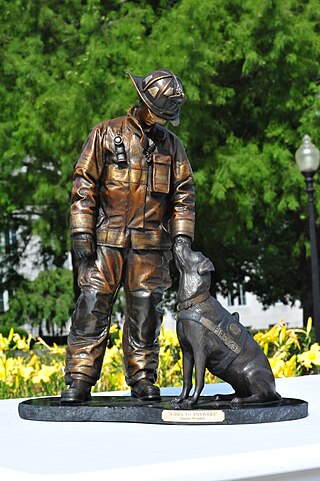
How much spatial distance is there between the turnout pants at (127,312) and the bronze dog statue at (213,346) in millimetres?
537

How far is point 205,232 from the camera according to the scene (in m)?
18.1

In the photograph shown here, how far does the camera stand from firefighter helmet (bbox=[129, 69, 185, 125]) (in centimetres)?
559

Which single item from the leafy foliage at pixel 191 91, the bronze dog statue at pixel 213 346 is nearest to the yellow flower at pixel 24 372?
the bronze dog statue at pixel 213 346

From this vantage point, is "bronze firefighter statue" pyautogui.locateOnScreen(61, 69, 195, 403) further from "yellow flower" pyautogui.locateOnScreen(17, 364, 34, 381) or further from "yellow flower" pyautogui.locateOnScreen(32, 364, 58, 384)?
"yellow flower" pyautogui.locateOnScreen(17, 364, 34, 381)

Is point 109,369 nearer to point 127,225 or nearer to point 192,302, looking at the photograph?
point 127,225

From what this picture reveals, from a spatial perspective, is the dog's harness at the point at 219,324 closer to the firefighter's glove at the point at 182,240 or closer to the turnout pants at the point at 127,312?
the firefighter's glove at the point at 182,240

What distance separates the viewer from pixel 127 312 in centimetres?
602

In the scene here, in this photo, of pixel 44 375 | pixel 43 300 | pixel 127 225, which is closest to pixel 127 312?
pixel 127 225

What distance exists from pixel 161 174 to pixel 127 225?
0.37 metres

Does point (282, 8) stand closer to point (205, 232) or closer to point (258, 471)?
point (205, 232)

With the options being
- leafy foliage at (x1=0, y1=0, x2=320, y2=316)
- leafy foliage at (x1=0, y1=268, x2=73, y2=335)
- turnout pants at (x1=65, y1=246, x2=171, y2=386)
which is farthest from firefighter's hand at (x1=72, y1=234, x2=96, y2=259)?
leafy foliage at (x1=0, y1=268, x2=73, y2=335)

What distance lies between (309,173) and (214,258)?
8.42 meters

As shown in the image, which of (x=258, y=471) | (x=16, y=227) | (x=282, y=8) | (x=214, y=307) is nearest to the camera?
(x=258, y=471)

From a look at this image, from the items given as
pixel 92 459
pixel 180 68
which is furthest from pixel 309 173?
pixel 92 459
